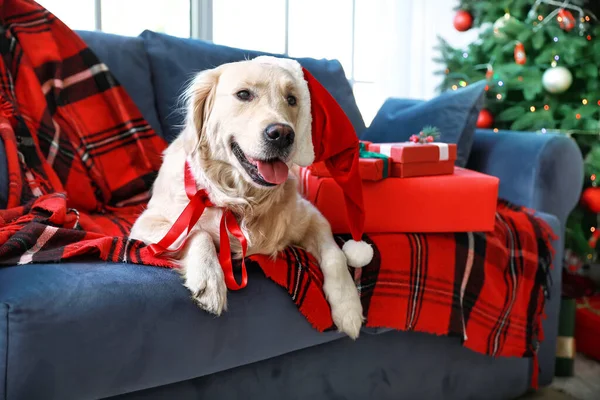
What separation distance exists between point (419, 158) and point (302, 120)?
16.6 inches

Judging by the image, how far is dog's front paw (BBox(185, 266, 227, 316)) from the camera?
1139mm

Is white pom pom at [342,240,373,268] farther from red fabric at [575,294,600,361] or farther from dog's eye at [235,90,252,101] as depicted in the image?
red fabric at [575,294,600,361]

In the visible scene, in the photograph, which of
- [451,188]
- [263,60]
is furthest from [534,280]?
[263,60]

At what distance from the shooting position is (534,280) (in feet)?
5.54

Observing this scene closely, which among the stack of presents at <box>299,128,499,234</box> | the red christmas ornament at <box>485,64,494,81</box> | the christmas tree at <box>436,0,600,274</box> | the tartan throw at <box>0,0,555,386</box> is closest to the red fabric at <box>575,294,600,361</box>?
the christmas tree at <box>436,0,600,274</box>

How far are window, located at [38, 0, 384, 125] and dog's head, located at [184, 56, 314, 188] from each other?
1.47 meters

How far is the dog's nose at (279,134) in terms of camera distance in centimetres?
119

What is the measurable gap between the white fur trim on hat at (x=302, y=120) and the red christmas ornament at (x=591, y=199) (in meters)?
1.89

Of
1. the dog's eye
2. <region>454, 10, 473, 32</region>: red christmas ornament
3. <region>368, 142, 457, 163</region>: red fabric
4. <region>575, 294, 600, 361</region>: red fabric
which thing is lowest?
<region>575, 294, 600, 361</region>: red fabric

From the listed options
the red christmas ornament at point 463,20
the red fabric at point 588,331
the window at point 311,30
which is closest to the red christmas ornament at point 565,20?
the red christmas ornament at point 463,20

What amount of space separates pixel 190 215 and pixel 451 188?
0.75 m

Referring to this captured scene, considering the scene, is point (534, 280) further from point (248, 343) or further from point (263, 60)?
point (263, 60)

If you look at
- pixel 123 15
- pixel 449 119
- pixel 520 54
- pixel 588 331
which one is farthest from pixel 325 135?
pixel 520 54

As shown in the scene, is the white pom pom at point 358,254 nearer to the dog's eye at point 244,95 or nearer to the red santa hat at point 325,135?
the red santa hat at point 325,135
